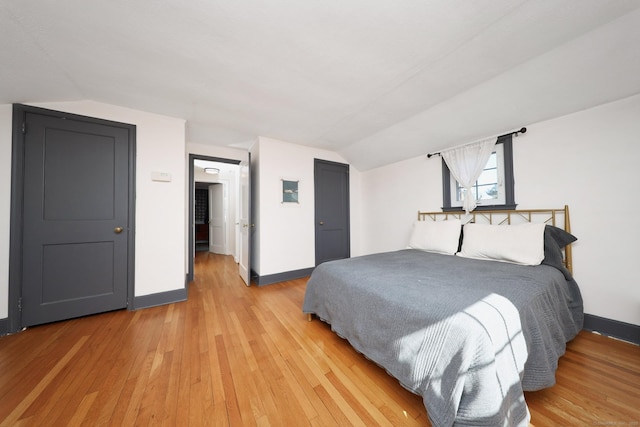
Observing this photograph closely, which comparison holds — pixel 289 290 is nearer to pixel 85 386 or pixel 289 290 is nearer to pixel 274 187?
pixel 274 187

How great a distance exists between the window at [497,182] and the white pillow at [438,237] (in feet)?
1.43

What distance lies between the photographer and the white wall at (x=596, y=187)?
5.79 feet

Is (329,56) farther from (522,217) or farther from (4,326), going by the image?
(4,326)

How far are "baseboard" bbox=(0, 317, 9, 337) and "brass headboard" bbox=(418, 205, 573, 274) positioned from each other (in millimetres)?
4932

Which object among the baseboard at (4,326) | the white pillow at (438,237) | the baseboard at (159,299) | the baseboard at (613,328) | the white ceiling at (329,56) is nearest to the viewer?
the white ceiling at (329,56)

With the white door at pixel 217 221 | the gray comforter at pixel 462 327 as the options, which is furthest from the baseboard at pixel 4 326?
the white door at pixel 217 221

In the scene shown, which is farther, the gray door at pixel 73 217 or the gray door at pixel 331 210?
the gray door at pixel 331 210

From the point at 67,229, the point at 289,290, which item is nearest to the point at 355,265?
the point at 289,290

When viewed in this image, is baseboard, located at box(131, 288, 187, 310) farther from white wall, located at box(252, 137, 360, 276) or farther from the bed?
the bed

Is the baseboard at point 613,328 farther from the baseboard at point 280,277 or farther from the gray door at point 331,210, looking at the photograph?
the baseboard at point 280,277

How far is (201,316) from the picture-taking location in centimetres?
224

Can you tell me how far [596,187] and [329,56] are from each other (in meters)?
2.70

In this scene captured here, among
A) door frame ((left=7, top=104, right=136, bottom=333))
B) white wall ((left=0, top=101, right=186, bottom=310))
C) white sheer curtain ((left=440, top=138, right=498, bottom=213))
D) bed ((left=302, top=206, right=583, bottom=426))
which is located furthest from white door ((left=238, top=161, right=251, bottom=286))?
white sheer curtain ((left=440, top=138, right=498, bottom=213))

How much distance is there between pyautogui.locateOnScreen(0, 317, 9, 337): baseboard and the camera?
6.13 ft
